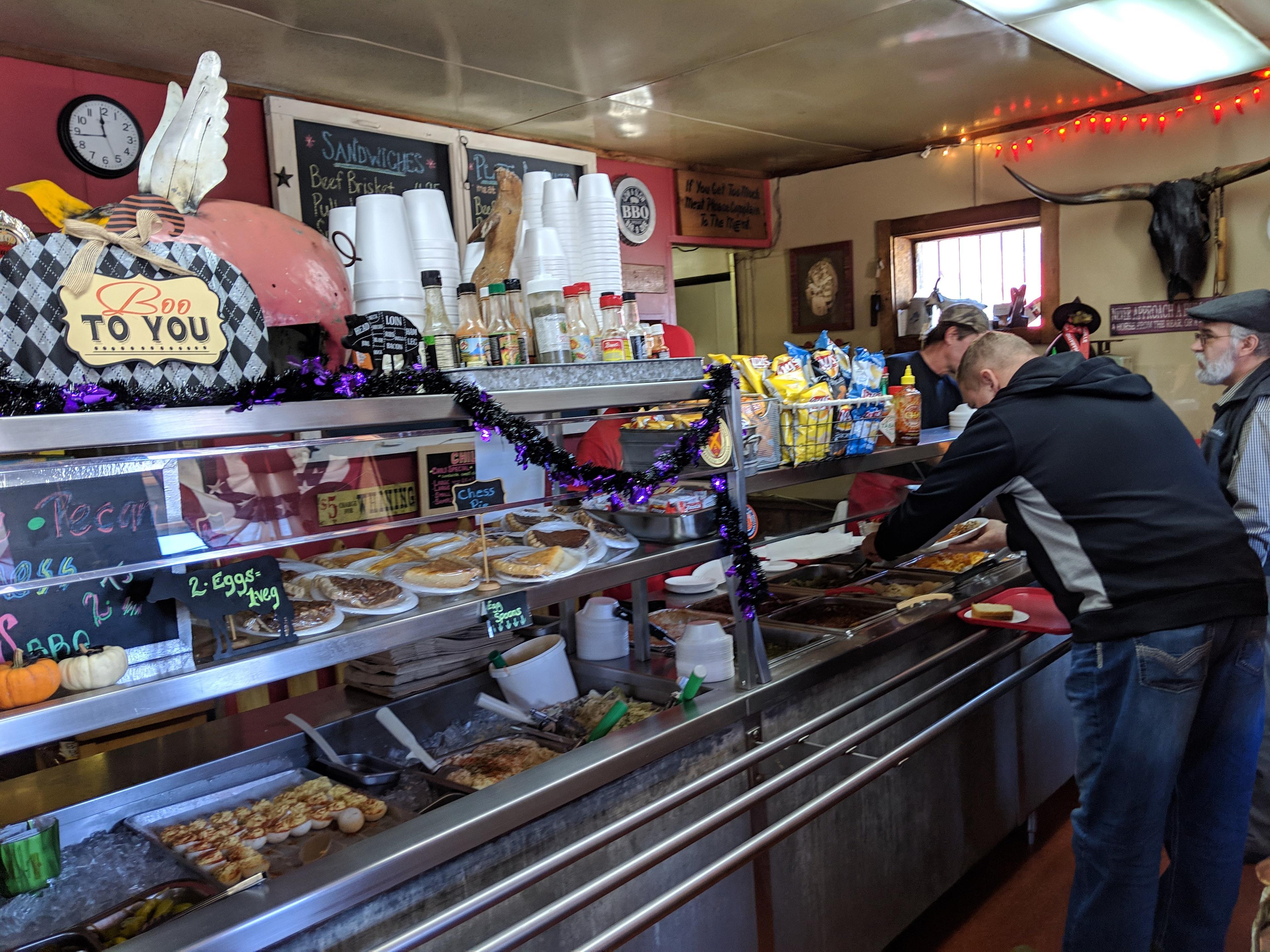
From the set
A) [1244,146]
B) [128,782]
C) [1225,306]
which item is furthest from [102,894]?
[1244,146]


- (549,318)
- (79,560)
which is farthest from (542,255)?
(79,560)

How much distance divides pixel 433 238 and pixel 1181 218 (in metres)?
4.87

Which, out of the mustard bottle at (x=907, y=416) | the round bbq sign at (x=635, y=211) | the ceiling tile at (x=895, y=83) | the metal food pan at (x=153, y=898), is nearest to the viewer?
the metal food pan at (x=153, y=898)

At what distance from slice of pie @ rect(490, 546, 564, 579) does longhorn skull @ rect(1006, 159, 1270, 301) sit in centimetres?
476

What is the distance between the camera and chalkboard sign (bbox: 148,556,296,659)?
1.28 metres

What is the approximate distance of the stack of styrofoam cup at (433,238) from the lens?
1635 millimetres

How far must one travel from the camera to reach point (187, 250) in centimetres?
130

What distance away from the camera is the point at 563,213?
6.07ft

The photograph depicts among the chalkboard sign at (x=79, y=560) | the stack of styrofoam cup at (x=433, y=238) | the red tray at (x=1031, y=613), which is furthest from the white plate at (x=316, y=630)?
the red tray at (x=1031, y=613)

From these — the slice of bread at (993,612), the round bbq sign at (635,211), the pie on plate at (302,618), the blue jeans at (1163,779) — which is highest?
the round bbq sign at (635,211)

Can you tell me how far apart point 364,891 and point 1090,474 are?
2000 millimetres

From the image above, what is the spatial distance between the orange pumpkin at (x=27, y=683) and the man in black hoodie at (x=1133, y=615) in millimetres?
2113

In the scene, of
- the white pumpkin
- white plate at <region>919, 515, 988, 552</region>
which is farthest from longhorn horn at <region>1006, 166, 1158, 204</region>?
the white pumpkin

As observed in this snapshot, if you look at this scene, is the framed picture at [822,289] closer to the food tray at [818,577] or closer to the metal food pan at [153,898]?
the food tray at [818,577]
